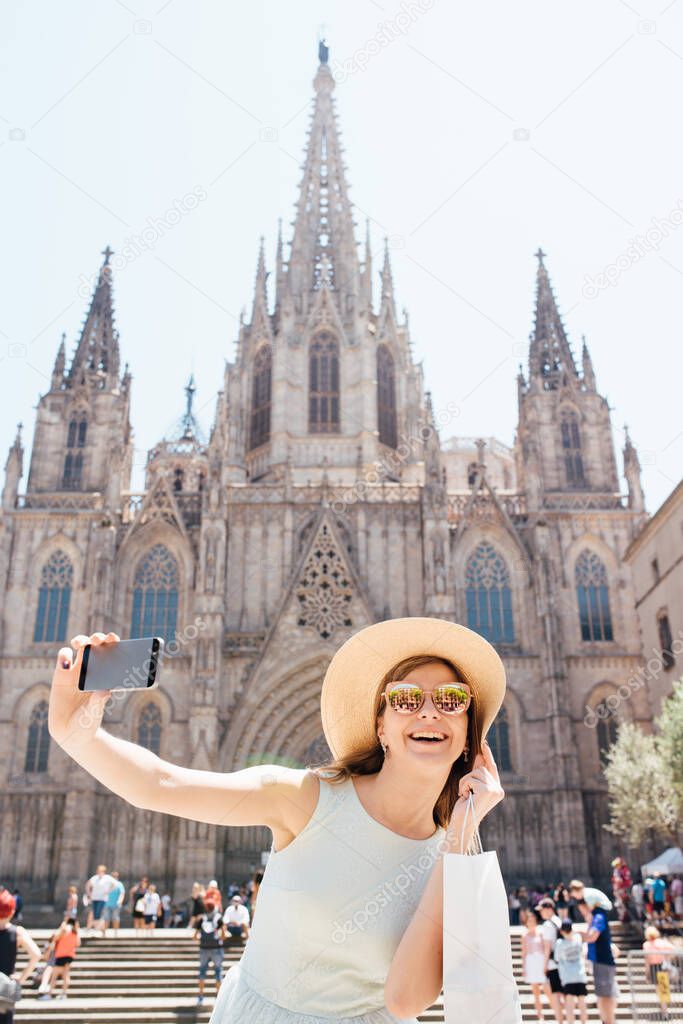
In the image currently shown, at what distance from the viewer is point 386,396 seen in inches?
1515

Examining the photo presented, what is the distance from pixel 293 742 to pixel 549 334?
2004cm

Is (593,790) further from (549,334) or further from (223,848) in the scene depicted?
(549,334)

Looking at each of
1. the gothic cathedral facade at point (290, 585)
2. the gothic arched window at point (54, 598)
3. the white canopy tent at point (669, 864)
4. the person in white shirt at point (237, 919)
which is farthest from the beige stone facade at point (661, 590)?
the gothic arched window at point (54, 598)

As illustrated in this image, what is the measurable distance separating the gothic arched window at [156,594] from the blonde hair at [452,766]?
28.3 meters

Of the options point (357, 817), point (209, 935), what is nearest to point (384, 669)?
point (357, 817)

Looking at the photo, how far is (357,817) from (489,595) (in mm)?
29154

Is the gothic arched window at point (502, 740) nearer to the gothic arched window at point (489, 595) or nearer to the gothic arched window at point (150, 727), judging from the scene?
the gothic arched window at point (489, 595)

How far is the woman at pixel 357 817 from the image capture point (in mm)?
2215

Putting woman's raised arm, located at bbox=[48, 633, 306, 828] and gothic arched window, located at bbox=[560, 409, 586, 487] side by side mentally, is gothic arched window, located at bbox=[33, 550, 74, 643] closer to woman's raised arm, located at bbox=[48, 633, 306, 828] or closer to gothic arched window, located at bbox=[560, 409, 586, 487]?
gothic arched window, located at bbox=[560, 409, 586, 487]

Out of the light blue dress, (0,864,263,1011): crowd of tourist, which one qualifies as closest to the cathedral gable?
(0,864,263,1011): crowd of tourist

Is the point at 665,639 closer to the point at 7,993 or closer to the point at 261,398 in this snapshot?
the point at 261,398

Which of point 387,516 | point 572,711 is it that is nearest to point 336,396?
point 387,516

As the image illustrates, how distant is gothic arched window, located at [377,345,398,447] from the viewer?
37688mm

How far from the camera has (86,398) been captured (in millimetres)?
35562
